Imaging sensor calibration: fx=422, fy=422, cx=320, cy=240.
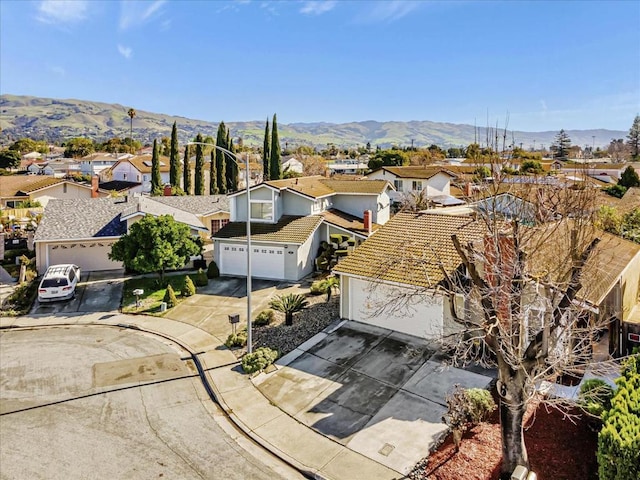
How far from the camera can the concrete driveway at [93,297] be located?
23516 millimetres

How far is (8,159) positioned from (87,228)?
266ft

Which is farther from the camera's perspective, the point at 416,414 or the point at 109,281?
the point at 109,281

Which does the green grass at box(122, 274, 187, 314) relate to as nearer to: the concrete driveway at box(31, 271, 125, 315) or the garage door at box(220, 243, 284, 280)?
the concrete driveway at box(31, 271, 125, 315)

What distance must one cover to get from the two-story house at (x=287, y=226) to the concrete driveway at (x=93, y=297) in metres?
6.77

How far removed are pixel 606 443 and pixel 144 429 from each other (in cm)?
1170

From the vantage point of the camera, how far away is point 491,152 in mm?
9188

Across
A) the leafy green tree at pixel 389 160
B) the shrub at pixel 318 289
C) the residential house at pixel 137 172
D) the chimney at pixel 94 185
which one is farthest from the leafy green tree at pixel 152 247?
the leafy green tree at pixel 389 160

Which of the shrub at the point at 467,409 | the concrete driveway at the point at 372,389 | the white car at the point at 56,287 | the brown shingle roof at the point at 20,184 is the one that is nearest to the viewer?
the shrub at the point at 467,409

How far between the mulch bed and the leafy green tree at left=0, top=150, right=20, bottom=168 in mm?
108805

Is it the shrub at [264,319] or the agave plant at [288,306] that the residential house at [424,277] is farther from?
the shrub at [264,319]

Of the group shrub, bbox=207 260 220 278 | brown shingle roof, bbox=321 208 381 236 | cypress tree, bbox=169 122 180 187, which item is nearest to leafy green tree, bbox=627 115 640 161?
brown shingle roof, bbox=321 208 381 236

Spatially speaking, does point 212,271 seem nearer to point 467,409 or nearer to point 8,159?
point 467,409

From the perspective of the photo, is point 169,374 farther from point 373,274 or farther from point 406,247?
point 406,247

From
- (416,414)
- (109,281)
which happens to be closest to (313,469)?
(416,414)
